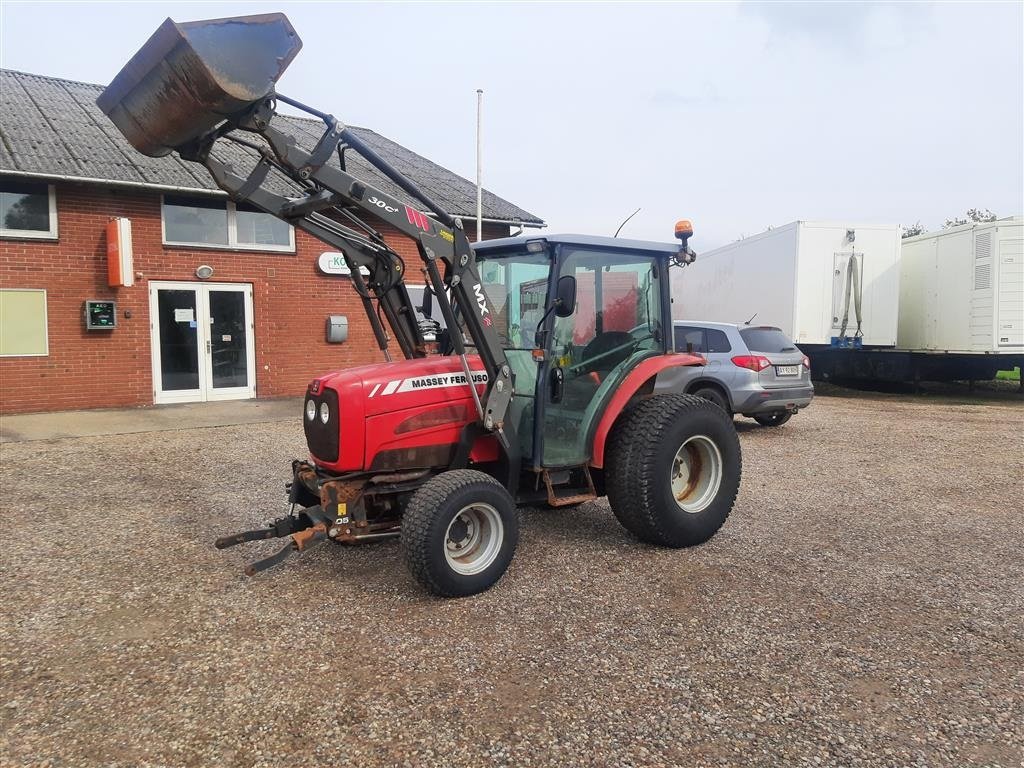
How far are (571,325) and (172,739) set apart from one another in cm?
299

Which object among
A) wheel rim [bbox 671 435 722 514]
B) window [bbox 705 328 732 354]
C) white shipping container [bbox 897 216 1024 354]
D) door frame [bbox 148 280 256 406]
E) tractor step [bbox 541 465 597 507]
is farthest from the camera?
white shipping container [bbox 897 216 1024 354]

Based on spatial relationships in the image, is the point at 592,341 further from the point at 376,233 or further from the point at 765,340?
the point at 765,340

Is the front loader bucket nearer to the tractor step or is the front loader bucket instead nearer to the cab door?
the cab door

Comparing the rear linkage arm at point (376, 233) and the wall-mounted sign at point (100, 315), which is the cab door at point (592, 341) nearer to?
the rear linkage arm at point (376, 233)

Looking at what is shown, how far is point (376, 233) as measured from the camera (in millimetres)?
4328

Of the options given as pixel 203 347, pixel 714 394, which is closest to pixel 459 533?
pixel 714 394

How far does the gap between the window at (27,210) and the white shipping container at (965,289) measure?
15303 millimetres

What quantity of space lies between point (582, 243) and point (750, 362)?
205 inches

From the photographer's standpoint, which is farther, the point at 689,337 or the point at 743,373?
the point at 689,337

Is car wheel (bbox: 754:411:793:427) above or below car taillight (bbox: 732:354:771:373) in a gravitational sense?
below

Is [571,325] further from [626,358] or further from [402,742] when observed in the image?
[402,742]

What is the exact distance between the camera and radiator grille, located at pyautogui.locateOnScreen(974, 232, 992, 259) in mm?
12594

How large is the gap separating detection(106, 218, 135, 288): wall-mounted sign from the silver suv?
809cm

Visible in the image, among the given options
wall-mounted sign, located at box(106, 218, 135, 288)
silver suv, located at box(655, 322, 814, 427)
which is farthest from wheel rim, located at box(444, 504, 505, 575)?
wall-mounted sign, located at box(106, 218, 135, 288)
